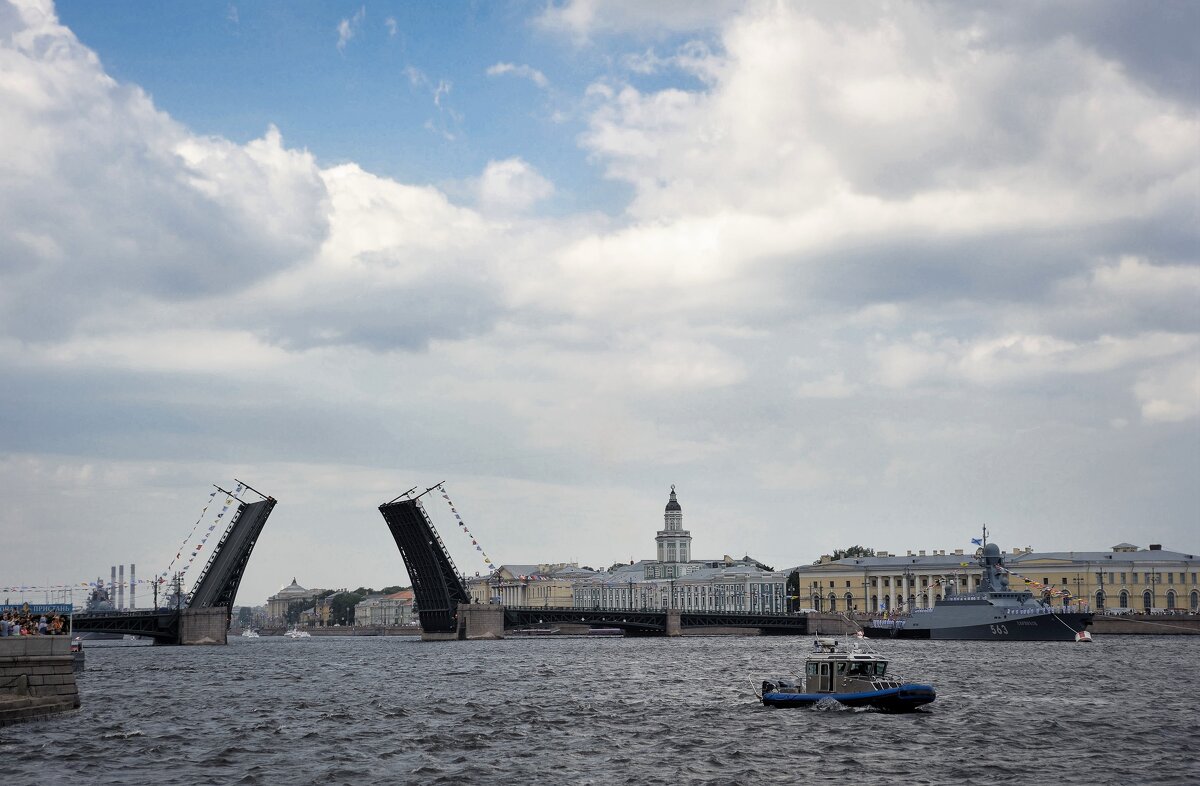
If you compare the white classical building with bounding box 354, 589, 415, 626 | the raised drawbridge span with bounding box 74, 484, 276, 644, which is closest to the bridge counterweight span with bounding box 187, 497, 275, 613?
the raised drawbridge span with bounding box 74, 484, 276, 644

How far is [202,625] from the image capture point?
79.4 metres

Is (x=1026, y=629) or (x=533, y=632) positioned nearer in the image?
(x=1026, y=629)

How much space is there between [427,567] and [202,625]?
13.8 meters

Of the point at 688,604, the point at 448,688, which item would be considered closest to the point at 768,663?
the point at 448,688

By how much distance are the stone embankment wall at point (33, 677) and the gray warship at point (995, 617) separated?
63.5 m

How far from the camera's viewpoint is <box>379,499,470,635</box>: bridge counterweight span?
236ft

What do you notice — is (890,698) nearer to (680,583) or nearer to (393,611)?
(680,583)

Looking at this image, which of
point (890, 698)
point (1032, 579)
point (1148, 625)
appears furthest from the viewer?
point (1032, 579)

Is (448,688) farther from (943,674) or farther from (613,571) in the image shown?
(613,571)

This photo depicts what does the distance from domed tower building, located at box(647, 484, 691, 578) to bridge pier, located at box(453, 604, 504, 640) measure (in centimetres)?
7523

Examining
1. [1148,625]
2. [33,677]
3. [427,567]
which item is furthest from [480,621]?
[33,677]

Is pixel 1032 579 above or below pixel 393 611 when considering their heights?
above

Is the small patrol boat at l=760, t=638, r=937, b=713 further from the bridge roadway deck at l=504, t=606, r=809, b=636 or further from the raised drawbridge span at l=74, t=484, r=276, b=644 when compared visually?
the bridge roadway deck at l=504, t=606, r=809, b=636

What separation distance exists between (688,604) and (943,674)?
106 metres
